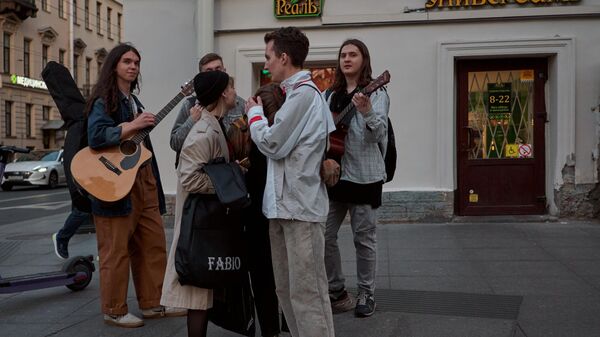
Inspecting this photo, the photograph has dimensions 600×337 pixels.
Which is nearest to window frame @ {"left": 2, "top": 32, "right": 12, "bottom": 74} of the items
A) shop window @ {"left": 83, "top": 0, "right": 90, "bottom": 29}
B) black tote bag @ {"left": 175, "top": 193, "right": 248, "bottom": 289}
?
shop window @ {"left": 83, "top": 0, "right": 90, "bottom": 29}

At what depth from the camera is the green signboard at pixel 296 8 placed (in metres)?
9.02

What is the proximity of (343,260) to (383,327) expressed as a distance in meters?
2.31

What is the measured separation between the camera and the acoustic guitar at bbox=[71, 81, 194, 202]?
4.40 metres

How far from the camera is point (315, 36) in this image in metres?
9.12

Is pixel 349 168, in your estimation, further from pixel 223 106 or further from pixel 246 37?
pixel 246 37

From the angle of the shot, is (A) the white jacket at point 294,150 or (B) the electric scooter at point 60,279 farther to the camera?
(B) the electric scooter at point 60,279

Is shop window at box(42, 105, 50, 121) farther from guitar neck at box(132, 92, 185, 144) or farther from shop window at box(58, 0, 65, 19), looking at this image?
guitar neck at box(132, 92, 185, 144)

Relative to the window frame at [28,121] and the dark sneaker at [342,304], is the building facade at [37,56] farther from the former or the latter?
the dark sneaker at [342,304]

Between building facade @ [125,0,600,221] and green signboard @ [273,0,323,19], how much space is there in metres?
0.01

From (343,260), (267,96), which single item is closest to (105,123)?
(267,96)

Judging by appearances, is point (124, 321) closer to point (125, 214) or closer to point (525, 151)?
point (125, 214)

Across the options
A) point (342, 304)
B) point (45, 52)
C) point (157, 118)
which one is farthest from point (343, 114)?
point (45, 52)

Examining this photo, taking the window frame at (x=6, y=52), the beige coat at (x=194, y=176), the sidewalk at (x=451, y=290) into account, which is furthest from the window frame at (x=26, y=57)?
the beige coat at (x=194, y=176)

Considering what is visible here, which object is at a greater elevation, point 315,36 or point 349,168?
point 315,36
